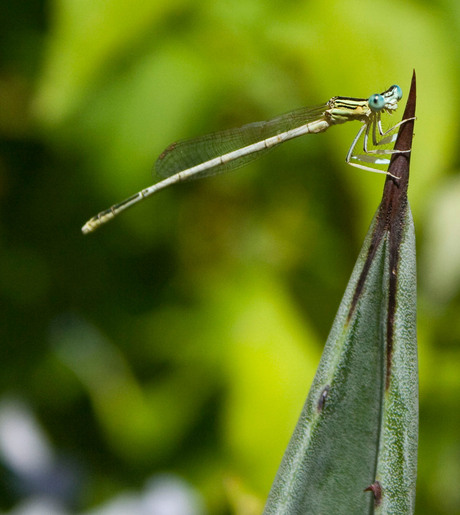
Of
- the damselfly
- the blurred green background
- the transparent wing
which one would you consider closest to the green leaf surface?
the blurred green background

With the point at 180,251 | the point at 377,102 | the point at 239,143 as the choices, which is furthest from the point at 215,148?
the point at 377,102

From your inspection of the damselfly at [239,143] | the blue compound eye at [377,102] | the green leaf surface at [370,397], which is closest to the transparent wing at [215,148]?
the damselfly at [239,143]

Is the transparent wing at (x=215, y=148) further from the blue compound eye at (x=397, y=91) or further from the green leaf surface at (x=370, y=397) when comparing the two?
the green leaf surface at (x=370, y=397)

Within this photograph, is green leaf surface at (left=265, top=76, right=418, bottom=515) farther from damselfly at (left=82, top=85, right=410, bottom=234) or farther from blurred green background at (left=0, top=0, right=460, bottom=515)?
damselfly at (left=82, top=85, right=410, bottom=234)

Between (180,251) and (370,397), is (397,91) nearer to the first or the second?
(370,397)

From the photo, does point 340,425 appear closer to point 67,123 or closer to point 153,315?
point 67,123

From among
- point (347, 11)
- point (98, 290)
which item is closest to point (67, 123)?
point (98, 290)
